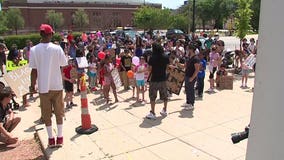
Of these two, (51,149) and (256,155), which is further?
(51,149)

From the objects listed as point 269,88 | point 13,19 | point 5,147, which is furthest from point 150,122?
point 13,19

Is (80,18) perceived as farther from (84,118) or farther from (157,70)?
(84,118)

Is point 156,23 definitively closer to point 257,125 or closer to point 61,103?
point 61,103

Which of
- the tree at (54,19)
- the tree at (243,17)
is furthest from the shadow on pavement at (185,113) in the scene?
the tree at (54,19)

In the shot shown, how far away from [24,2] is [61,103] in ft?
313

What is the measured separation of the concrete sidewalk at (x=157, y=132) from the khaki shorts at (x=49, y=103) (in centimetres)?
68

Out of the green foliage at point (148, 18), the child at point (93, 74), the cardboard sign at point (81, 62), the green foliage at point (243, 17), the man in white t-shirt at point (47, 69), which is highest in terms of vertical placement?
the green foliage at point (148, 18)

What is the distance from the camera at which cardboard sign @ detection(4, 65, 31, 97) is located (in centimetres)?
855

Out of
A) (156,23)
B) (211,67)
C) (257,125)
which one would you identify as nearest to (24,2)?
(156,23)

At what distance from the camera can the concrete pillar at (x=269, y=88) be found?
1.46 m

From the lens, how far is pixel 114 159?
5090 millimetres

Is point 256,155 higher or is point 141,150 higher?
point 256,155

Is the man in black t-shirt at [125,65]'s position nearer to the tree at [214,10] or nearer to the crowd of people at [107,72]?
the crowd of people at [107,72]

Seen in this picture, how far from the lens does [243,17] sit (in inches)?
566
